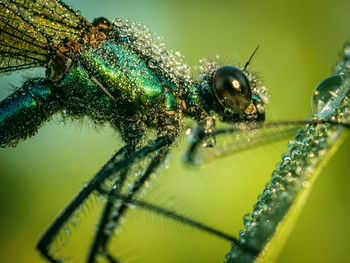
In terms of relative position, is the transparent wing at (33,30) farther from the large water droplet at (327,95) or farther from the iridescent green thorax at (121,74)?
the large water droplet at (327,95)

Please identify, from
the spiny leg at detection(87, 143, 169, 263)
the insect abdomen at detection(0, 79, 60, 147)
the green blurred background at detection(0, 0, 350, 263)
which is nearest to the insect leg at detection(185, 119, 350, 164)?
the green blurred background at detection(0, 0, 350, 263)

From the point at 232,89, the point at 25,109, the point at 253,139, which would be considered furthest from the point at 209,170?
the point at 25,109

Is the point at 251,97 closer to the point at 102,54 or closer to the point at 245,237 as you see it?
the point at 102,54

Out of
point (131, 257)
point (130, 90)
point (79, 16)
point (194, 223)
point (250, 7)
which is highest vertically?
point (250, 7)

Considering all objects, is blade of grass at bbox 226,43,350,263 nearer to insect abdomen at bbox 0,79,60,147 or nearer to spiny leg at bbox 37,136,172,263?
spiny leg at bbox 37,136,172,263

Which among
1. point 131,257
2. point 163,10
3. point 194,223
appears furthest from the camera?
point 163,10

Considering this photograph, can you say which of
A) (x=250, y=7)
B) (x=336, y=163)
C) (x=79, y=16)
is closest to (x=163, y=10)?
(x=250, y=7)

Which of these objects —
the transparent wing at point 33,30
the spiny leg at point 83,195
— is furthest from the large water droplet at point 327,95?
the transparent wing at point 33,30
